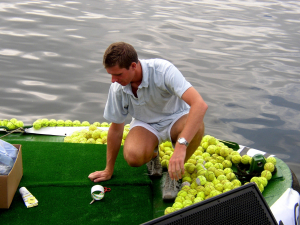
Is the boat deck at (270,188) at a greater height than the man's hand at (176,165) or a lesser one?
lesser

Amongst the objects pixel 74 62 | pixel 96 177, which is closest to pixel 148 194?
pixel 96 177

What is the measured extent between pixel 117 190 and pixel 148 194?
235 mm

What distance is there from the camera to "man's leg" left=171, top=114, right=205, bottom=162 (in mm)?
2484

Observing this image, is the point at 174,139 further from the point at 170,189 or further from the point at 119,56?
the point at 119,56

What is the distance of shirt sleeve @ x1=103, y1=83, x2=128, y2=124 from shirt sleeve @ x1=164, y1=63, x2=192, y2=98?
36 cm

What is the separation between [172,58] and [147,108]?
4.59m

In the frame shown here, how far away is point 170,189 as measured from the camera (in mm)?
2490

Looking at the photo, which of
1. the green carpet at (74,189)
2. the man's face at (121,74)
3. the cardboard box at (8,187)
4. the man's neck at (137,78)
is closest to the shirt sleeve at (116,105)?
the man's neck at (137,78)

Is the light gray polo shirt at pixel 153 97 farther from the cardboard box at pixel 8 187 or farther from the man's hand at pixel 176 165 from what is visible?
the cardboard box at pixel 8 187

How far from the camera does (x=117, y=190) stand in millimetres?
2521

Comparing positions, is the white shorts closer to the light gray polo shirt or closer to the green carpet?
the light gray polo shirt

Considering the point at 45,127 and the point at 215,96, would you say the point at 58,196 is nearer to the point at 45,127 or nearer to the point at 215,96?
the point at 45,127

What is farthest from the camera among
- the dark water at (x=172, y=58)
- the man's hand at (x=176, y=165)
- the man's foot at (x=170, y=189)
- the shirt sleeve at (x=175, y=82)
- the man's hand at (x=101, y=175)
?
the dark water at (x=172, y=58)

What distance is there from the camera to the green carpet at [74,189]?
2201mm
